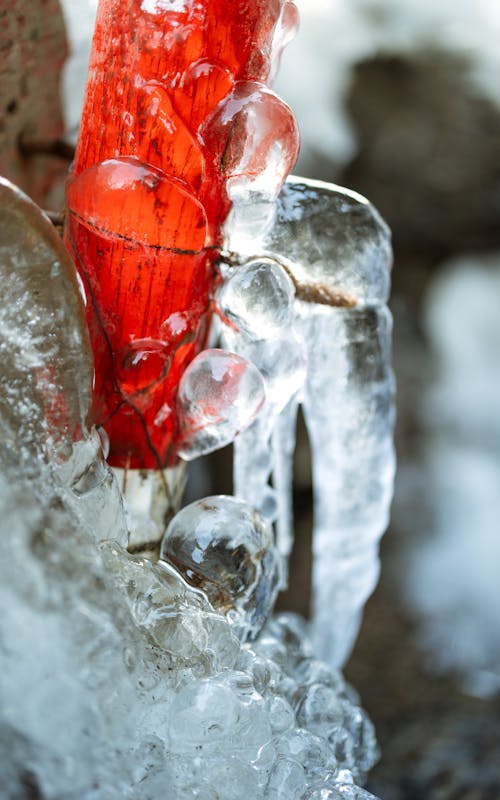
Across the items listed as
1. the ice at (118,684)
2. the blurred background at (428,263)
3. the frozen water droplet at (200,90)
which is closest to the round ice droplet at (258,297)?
the frozen water droplet at (200,90)

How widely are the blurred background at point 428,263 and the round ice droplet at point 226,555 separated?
1.61 meters

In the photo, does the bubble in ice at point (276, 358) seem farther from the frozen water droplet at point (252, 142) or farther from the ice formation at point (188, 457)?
the frozen water droplet at point (252, 142)

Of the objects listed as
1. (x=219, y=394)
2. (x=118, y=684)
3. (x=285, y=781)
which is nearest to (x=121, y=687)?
(x=118, y=684)

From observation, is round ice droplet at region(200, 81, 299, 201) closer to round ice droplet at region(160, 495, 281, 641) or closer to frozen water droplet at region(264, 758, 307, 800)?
round ice droplet at region(160, 495, 281, 641)

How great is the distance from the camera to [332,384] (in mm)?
985

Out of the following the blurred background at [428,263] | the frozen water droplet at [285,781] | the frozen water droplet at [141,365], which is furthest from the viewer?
the blurred background at [428,263]

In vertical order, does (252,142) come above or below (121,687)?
above

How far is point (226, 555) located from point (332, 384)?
26 cm

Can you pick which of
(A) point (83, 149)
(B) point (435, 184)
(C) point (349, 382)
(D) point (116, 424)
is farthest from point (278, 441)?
(B) point (435, 184)

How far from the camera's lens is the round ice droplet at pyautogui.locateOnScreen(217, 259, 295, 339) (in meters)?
0.85

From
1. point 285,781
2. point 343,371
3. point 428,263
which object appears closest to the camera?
point 285,781

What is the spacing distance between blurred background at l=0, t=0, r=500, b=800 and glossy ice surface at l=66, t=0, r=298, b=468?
177cm

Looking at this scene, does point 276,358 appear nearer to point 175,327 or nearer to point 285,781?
point 175,327

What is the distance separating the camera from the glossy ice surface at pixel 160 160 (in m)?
0.78
